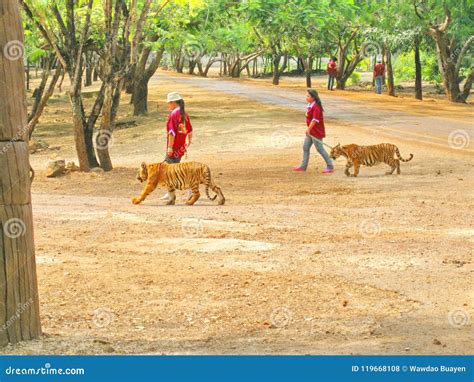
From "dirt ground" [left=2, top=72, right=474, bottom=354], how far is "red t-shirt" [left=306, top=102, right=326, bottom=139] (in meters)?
0.91

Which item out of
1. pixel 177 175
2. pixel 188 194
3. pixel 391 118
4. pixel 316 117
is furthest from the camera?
pixel 391 118

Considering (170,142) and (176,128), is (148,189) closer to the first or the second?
(170,142)

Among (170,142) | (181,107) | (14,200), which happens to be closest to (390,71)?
(170,142)

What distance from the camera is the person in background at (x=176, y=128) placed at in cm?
1523

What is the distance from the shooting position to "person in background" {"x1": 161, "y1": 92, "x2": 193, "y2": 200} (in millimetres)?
15227

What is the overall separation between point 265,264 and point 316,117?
8.39 metres

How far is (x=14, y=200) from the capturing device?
7055mm

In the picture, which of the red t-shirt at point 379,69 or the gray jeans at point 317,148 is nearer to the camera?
the gray jeans at point 317,148

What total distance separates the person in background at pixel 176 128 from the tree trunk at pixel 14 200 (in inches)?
318

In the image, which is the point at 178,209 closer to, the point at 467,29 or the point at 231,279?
the point at 231,279

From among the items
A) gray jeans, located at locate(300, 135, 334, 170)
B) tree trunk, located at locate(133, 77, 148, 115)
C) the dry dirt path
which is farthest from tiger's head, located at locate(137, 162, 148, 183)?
tree trunk, located at locate(133, 77, 148, 115)

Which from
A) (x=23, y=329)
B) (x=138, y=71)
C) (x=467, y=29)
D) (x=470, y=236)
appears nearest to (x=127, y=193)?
(x=470, y=236)

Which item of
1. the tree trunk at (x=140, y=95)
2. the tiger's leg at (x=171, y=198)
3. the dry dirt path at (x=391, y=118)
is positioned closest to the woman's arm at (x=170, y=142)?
the tiger's leg at (x=171, y=198)

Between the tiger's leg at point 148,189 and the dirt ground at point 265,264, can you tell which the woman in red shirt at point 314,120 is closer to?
the dirt ground at point 265,264
